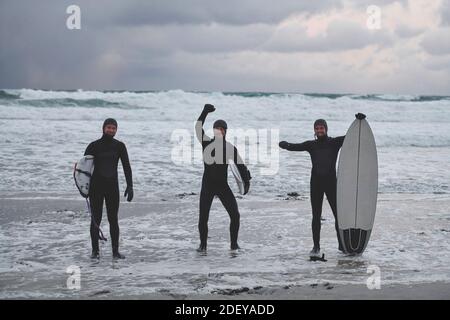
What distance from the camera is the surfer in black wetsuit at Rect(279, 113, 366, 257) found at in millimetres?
6992

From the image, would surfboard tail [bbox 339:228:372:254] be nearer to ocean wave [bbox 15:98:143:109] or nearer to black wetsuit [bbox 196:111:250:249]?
black wetsuit [bbox 196:111:250:249]

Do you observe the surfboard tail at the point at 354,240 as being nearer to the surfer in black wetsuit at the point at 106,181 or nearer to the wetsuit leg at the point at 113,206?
the surfer in black wetsuit at the point at 106,181

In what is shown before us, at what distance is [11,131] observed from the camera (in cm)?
2073

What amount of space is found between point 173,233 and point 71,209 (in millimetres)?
2561

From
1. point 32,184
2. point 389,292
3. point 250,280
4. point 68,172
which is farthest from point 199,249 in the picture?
point 68,172

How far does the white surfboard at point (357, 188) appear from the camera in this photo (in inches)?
277

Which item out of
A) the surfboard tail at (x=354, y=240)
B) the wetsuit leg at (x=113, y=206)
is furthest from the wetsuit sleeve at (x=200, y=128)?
the surfboard tail at (x=354, y=240)

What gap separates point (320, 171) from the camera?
23.1 ft

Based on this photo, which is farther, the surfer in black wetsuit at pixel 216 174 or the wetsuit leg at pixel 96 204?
the surfer in black wetsuit at pixel 216 174

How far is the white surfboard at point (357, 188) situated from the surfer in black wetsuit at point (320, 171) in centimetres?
15

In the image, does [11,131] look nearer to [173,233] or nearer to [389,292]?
[173,233]

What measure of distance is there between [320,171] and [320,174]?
0.12 ft

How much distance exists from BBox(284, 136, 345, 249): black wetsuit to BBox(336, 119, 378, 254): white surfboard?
14cm
